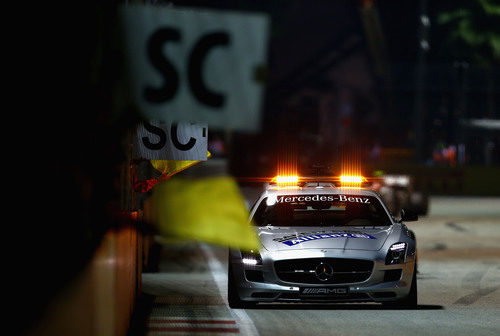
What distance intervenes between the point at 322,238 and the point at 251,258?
32.9 inches

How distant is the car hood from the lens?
529 inches

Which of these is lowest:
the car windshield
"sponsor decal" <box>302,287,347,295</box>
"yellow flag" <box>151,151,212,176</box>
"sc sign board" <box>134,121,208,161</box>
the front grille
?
"sponsor decal" <box>302,287,347,295</box>

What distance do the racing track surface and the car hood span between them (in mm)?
705

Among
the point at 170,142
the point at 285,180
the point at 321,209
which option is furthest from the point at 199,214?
the point at 285,180

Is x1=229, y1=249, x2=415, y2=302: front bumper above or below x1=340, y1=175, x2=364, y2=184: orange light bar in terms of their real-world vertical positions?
below

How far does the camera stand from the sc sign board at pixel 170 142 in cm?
1301

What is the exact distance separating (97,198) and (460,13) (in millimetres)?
80282

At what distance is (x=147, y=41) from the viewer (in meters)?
5.23

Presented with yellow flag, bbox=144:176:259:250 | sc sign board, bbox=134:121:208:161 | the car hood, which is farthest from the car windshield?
yellow flag, bbox=144:176:259:250

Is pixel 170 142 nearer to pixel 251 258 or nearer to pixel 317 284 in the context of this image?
pixel 251 258

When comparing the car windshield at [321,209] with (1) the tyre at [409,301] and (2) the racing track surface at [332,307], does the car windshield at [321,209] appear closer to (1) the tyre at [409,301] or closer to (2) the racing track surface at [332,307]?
(2) the racing track surface at [332,307]

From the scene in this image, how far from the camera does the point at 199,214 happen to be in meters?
7.15

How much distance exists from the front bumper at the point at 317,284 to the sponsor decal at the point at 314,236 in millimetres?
273

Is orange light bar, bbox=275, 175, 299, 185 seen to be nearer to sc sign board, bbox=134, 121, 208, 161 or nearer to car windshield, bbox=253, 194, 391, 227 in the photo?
car windshield, bbox=253, 194, 391, 227
